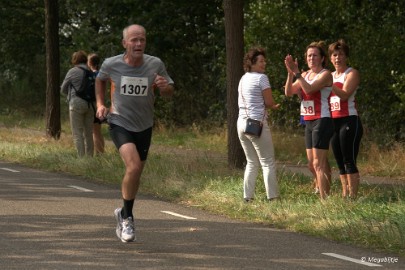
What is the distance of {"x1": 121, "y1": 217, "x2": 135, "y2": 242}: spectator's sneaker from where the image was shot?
9.95 metres

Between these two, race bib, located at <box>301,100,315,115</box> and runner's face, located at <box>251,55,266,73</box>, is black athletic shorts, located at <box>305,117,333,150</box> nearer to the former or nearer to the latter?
race bib, located at <box>301,100,315,115</box>

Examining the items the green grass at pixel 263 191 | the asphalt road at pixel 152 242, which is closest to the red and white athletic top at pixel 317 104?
the green grass at pixel 263 191

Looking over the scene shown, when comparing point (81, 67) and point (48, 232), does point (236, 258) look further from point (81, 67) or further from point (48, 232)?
point (81, 67)

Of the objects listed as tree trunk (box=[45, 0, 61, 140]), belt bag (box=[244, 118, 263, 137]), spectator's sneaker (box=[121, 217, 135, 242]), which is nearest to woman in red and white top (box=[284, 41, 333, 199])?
belt bag (box=[244, 118, 263, 137])

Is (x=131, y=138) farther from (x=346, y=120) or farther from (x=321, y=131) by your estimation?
(x=346, y=120)

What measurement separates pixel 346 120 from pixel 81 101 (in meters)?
6.64

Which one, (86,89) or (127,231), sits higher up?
(86,89)

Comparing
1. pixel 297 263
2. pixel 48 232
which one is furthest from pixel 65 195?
pixel 297 263

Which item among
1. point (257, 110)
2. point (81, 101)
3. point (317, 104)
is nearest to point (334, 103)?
point (317, 104)

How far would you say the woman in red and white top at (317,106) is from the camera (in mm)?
12570

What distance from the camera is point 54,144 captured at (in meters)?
22.7

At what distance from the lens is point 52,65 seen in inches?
1003

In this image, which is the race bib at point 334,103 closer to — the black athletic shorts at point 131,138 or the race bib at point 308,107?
the race bib at point 308,107

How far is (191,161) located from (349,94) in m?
4.66
